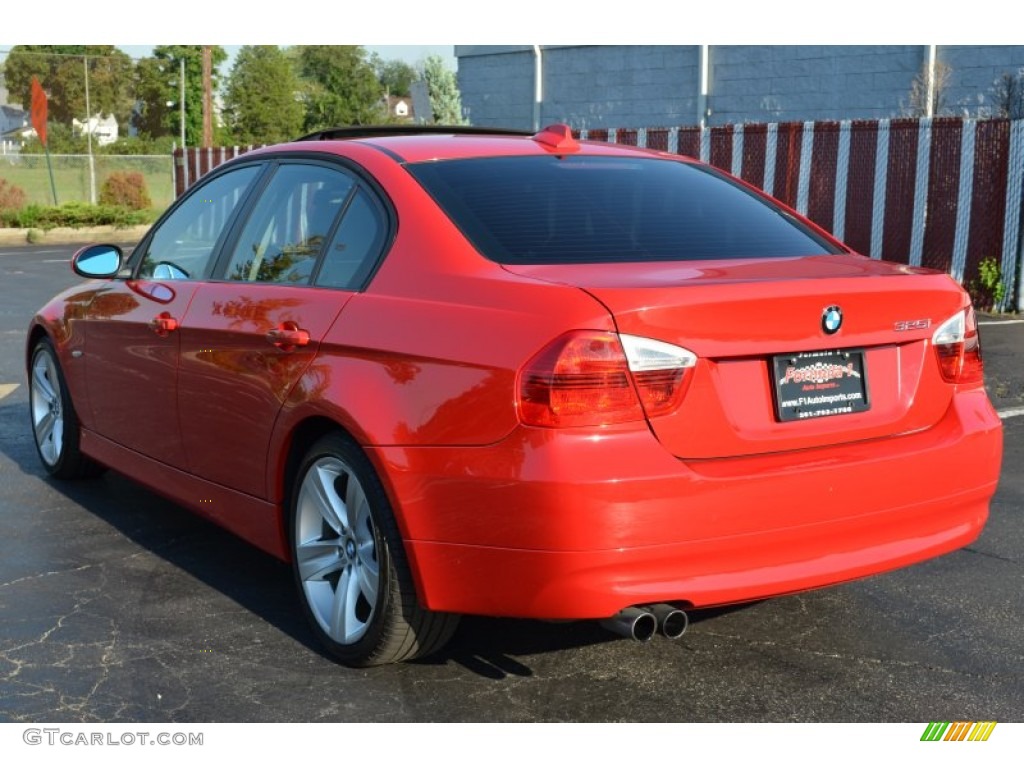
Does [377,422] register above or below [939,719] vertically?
above

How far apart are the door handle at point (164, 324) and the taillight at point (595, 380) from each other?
206cm

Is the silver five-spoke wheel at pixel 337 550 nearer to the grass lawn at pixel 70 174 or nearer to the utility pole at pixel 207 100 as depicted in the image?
the grass lawn at pixel 70 174

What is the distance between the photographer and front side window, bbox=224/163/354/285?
4.63 meters

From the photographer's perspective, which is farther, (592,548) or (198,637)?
(198,637)

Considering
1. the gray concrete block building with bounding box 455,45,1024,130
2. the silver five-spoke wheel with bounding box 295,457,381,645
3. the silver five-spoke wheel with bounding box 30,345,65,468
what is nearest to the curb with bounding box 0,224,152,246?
the gray concrete block building with bounding box 455,45,1024,130

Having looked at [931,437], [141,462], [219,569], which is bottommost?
[219,569]

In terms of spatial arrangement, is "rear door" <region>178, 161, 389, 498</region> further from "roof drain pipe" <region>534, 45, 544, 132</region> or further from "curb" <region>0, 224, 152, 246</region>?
"roof drain pipe" <region>534, 45, 544, 132</region>

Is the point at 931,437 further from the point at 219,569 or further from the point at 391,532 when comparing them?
the point at 219,569

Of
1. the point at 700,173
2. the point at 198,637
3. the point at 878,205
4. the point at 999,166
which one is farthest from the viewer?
the point at 878,205

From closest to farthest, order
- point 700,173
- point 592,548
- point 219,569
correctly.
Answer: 1. point 592,548
2. point 700,173
3. point 219,569

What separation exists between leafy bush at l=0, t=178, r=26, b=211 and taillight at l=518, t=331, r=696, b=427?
3177 centimetres

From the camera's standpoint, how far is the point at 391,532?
396 cm

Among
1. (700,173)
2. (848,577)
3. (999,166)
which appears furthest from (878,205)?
(848,577)

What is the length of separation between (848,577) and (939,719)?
459 millimetres
